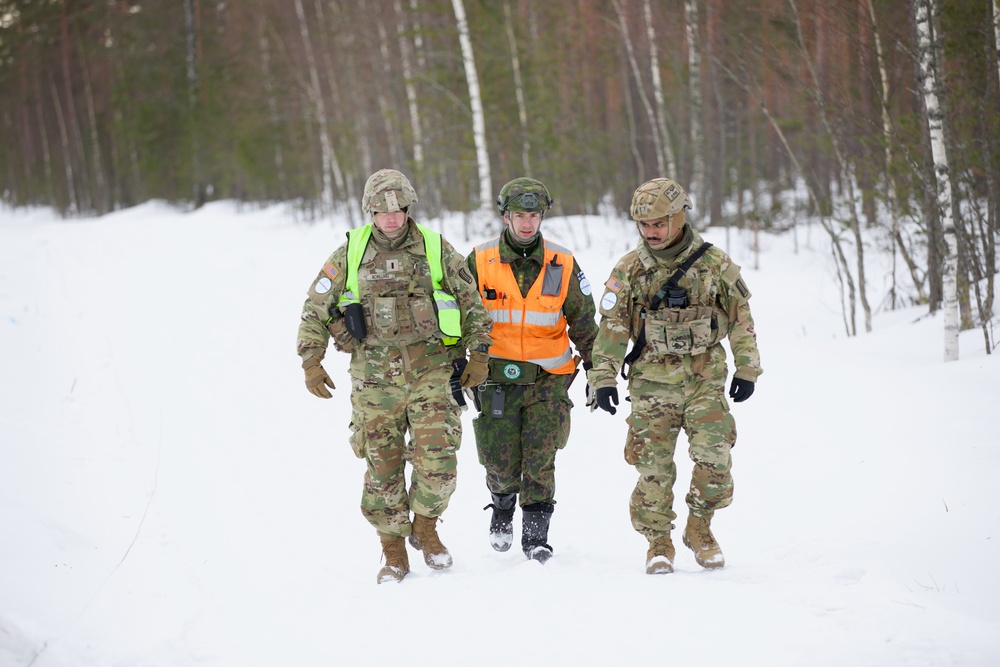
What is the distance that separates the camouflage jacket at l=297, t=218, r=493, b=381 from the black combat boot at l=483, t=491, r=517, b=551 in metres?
0.95

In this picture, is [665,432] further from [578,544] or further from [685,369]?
[578,544]

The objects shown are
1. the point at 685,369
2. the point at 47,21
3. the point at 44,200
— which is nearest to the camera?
the point at 685,369

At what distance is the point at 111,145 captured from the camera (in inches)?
1580

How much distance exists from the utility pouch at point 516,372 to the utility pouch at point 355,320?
31.2 inches

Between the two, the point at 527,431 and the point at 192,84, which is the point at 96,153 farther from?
the point at 527,431

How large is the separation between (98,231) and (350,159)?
937cm

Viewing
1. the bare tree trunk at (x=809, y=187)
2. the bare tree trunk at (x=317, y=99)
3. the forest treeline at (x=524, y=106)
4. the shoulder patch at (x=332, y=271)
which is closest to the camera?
the shoulder patch at (x=332, y=271)

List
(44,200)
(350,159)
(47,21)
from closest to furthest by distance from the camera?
(350,159), (47,21), (44,200)

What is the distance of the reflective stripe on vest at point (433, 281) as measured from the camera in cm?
417

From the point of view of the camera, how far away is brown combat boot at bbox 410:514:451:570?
4363mm

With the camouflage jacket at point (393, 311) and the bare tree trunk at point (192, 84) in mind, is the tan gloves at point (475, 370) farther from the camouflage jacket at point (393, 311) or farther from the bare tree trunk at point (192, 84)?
the bare tree trunk at point (192, 84)

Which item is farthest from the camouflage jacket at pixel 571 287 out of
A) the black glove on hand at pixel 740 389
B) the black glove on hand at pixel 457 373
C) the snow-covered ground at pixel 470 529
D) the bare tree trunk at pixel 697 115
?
the bare tree trunk at pixel 697 115

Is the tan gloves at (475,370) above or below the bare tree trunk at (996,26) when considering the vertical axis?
below

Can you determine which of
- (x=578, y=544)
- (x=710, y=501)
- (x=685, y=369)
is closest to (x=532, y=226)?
(x=685, y=369)
